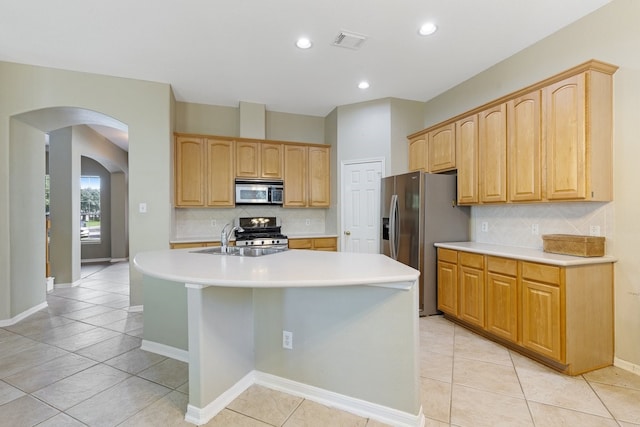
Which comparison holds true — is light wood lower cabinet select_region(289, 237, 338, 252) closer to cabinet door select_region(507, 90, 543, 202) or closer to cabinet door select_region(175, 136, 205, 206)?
cabinet door select_region(175, 136, 205, 206)

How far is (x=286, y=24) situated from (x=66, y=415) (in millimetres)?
3293

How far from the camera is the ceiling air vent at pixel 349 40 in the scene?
293 centimetres

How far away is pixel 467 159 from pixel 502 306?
1596 millimetres

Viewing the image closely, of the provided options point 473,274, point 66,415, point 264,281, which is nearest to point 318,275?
point 264,281

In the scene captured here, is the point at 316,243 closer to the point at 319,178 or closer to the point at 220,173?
the point at 319,178

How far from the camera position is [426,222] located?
3580 millimetres

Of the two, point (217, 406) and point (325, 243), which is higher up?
point (325, 243)

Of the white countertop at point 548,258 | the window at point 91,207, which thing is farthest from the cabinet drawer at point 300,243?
the window at point 91,207

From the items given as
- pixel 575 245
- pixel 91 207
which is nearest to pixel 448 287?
pixel 575 245

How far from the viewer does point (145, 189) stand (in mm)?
3840

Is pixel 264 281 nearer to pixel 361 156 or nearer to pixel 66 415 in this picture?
pixel 66 415

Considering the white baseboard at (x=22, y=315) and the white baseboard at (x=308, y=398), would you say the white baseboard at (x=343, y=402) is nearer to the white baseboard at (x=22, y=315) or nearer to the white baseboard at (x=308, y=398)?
the white baseboard at (x=308, y=398)

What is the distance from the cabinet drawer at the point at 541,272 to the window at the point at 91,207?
9.15 m

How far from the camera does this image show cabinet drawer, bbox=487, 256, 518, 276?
2.65m
